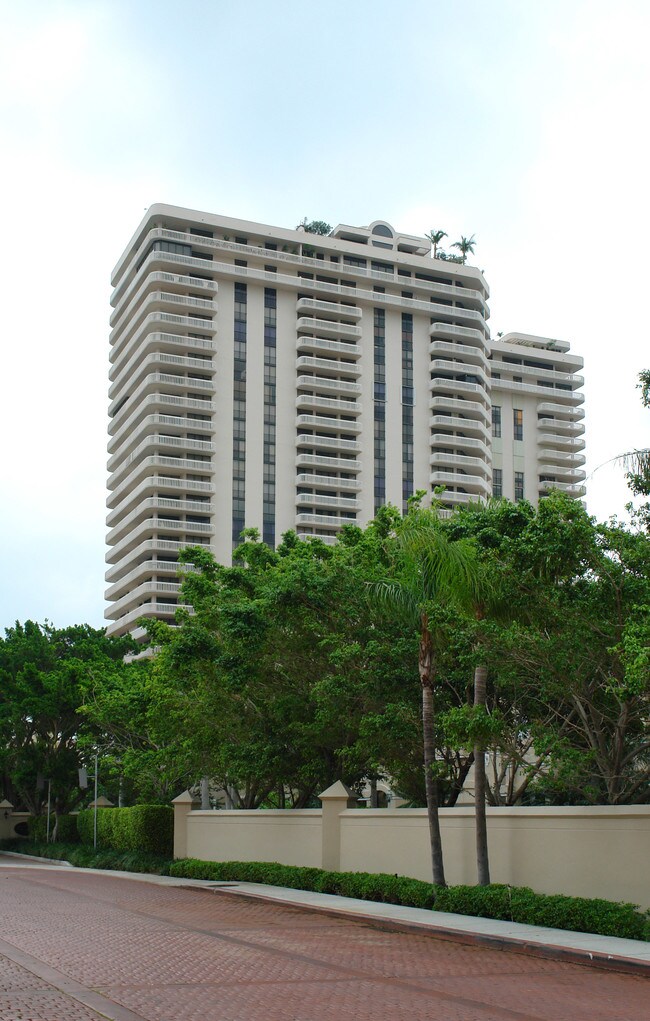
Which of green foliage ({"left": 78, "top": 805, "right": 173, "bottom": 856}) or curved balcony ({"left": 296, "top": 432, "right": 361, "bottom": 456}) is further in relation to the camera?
curved balcony ({"left": 296, "top": 432, "right": 361, "bottom": 456})

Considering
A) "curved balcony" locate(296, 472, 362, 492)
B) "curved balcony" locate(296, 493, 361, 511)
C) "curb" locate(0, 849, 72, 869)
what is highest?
"curved balcony" locate(296, 472, 362, 492)

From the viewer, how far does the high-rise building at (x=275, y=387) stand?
104 meters

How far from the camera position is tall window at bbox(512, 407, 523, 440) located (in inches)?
5138

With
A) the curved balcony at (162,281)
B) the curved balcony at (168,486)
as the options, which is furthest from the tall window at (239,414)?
the curved balcony at (162,281)

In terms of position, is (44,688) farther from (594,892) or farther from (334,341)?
(334,341)

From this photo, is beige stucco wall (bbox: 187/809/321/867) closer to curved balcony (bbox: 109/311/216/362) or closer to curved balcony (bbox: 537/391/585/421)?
curved balcony (bbox: 109/311/216/362)

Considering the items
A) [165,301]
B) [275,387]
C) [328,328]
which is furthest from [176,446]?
[328,328]

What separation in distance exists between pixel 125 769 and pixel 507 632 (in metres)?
25.1

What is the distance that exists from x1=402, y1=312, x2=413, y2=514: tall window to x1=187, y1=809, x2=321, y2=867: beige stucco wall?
76818 mm

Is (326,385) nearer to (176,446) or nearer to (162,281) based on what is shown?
(176,446)

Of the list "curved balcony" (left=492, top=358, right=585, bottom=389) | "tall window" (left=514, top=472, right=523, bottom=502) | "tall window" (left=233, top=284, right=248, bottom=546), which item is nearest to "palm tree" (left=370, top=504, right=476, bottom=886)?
"tall window" (left=233, top=284, right=248, bottom=546)

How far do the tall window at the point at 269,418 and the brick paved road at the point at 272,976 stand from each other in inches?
3304

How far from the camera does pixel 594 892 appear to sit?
758 inches

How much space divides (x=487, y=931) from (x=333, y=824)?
10.6 m
